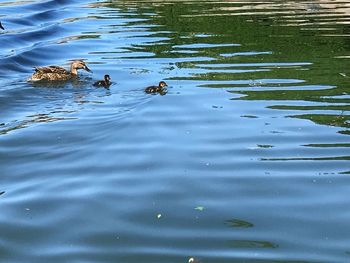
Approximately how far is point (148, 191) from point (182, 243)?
4.87ft

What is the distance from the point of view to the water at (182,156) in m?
6.96

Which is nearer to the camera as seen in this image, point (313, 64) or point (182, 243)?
point (182, 243)

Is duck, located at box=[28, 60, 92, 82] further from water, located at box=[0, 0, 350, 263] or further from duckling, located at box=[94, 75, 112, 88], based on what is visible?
duckling, located at box=[94, 75, 112, 88]

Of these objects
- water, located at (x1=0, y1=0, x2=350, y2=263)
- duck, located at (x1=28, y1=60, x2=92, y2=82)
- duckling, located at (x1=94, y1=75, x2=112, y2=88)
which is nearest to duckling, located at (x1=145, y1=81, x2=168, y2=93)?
water, located at (x1=0, y1=0, x2=350, y2=263)

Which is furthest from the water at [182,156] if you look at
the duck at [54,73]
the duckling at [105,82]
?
the duck at [54,73]

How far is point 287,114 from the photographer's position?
37.7ft

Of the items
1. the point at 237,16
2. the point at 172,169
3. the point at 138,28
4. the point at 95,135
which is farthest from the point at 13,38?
the point at 172,169

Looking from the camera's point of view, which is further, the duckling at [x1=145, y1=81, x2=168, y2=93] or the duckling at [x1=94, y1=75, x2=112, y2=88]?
the duckling at [x1=94, y1=75, x2=112, y2=88]

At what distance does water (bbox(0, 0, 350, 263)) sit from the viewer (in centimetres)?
696

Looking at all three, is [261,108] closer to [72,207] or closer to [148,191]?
[148,191]

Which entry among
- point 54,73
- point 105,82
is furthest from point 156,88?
point 54,73

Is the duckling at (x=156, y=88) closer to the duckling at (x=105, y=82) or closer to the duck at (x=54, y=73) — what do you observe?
the duckling at (x=105, y=82)

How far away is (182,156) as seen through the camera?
31.1 feet

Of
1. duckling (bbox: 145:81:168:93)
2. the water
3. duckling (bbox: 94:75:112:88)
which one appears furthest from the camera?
duckling (bbox: 94:75:112:88)
